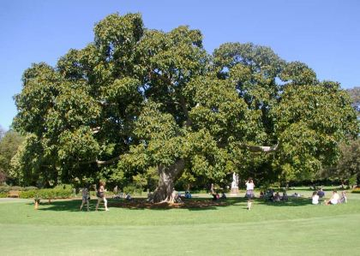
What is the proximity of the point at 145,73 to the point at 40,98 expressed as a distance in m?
5.97

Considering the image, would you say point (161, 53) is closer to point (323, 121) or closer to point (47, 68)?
point (47, 68)

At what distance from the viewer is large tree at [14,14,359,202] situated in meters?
20.9

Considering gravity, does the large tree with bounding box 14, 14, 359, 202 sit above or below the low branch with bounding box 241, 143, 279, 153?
above

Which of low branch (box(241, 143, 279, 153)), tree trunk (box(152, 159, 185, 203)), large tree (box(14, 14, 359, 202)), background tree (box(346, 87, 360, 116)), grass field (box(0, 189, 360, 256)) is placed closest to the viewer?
grass field (box(0, 189, 360, 256))

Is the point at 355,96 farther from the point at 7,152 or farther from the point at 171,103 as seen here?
the point at 7,152

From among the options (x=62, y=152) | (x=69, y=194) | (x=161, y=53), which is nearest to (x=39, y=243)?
(x=62, y=152)

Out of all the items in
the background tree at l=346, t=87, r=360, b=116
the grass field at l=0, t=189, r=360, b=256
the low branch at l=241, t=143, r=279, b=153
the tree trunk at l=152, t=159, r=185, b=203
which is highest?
the background tree at l=346, t=87, r=360, b=116

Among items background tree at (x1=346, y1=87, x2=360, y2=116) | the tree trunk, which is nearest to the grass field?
the tree trunk

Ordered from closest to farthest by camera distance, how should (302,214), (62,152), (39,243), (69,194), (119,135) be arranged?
(39,243) < (302,214) < (62,152) < (119,135) < (69,194)

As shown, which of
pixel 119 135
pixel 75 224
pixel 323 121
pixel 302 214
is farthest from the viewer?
pixel 119 135

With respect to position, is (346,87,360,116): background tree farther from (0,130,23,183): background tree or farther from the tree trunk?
(0,130,23,183): background tree

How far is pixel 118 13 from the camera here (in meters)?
22.1

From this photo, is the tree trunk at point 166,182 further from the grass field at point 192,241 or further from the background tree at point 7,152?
the background tree at point 7,152

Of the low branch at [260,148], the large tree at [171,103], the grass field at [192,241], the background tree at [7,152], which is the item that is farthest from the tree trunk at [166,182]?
the background tree at [7,152]
